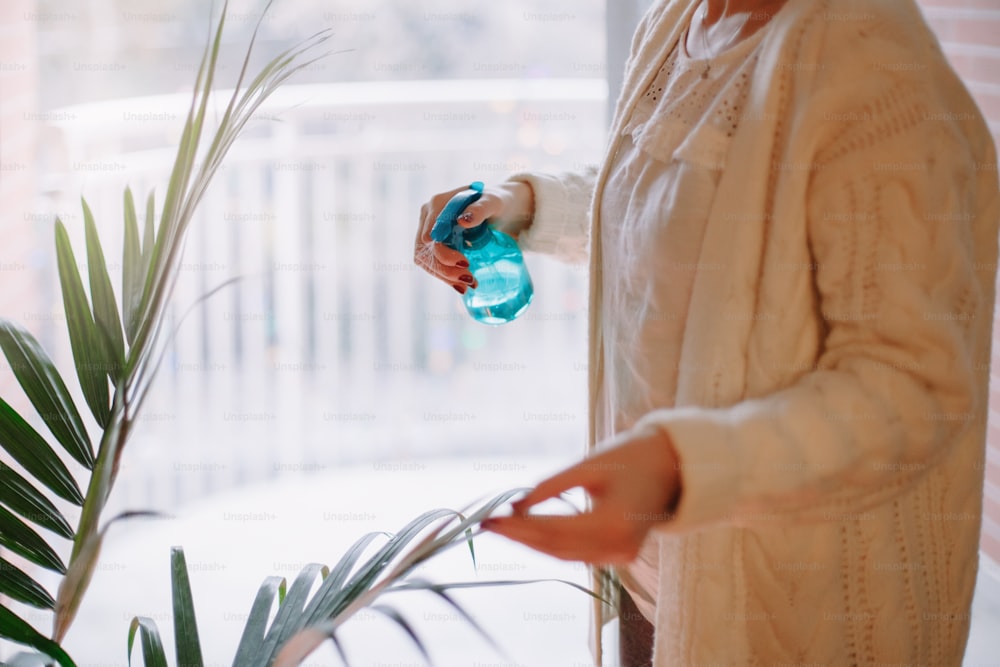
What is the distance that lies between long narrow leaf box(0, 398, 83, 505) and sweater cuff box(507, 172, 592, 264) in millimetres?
593

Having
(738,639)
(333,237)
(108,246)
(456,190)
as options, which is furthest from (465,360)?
(738,639)

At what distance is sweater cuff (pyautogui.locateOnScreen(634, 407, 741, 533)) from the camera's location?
55 centimetres

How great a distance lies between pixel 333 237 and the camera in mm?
2404

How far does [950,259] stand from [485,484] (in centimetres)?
205

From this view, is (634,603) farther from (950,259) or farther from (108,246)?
(108,246)

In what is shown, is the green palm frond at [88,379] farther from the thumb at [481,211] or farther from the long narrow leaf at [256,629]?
the thumb at [481,211]

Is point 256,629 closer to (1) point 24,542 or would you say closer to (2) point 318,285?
(1) point 24,542

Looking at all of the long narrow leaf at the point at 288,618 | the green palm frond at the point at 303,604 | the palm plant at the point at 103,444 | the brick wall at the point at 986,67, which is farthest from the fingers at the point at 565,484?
the brick wall at the point at 986,67

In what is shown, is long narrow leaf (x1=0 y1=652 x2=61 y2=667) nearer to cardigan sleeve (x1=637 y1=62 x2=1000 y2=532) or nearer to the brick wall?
cardigan sleeve (x1=637 y1=62 x2=1000 y2=532)

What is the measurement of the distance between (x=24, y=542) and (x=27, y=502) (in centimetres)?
4

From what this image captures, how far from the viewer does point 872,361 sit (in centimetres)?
61

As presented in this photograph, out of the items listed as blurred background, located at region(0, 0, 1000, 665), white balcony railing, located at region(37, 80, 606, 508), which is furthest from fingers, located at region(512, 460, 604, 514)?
white balcony railing, located at region(37, 80, 606, 508)

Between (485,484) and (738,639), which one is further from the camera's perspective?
(485,484)

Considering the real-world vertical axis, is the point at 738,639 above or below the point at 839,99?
below
